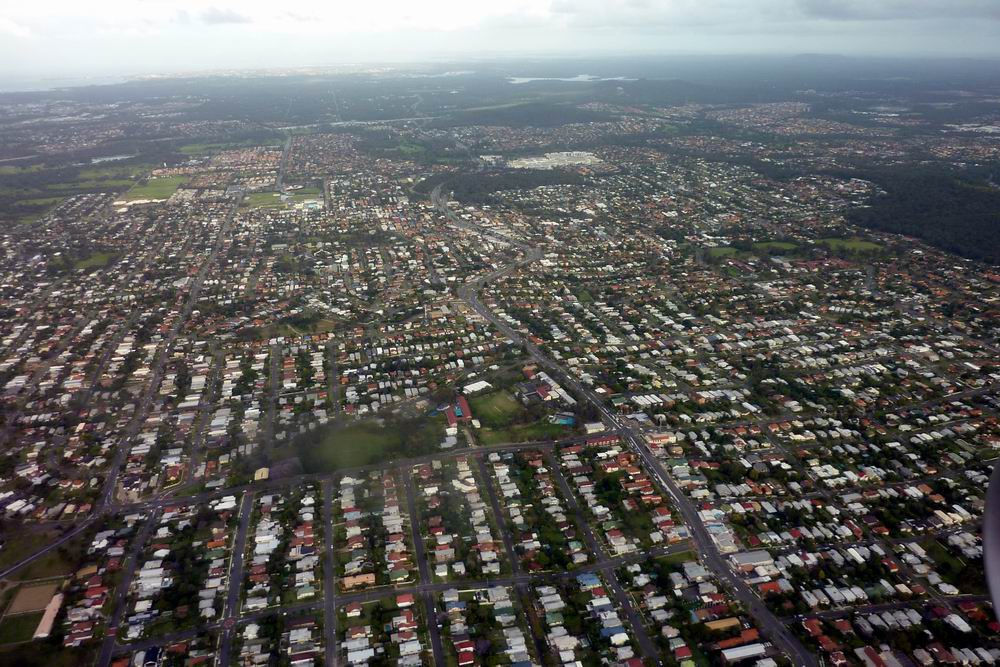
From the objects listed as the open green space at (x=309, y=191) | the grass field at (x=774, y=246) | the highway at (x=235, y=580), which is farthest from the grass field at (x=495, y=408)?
the open green space at (x=309, y=191)

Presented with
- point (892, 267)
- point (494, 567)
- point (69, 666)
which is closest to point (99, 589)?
point (69, 666)

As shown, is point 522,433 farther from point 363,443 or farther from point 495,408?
point 363,443

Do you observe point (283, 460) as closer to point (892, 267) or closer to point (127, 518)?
point (127, 518)

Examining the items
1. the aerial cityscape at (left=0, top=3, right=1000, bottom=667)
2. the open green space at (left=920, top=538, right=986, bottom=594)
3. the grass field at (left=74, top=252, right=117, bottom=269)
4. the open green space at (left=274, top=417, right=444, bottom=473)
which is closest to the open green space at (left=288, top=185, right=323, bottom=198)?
the aerial cityscape at (left=0, top=3, right=1000, bottom=667)

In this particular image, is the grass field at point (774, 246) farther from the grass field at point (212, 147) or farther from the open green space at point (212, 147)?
the open green space at point (212, 147)

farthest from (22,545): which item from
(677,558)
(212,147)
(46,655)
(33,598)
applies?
(212,147)

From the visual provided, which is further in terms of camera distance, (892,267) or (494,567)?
(892,267)

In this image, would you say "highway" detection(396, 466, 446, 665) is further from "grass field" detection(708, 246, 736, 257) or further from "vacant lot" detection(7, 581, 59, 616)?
"grass field" detection(708, 246, 736, 257)
